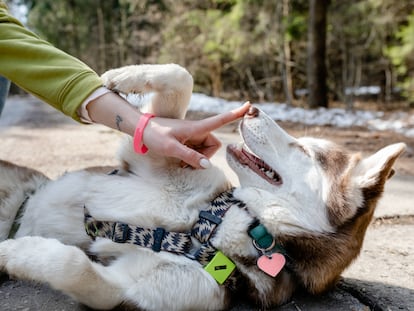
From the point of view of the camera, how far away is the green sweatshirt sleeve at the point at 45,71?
1917 mm

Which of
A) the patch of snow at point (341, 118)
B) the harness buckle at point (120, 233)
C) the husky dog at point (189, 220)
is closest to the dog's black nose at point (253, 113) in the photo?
the husky dog at point (189, 220)

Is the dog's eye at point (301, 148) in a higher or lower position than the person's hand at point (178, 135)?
lower

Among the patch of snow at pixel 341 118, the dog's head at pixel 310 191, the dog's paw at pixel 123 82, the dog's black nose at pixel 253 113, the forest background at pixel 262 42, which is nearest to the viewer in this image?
the dog's head at pixel 310 191

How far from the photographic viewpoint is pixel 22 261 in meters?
1.57

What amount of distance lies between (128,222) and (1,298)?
543mm

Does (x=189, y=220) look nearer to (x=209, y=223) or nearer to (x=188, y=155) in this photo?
(x=209, y=223)

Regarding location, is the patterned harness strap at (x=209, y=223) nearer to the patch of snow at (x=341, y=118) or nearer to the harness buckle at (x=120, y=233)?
the harness buckle at (x=120, y=233)

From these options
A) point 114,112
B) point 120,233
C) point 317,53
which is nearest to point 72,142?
point 114,112

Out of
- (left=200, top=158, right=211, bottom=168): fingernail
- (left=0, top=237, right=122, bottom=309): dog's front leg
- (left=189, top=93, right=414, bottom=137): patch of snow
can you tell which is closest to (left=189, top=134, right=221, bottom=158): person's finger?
(left=200, top=158, right=211, bottom=168): fingernail

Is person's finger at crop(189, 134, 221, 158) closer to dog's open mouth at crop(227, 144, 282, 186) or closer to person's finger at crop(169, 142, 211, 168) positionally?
dog's open mouth at crop(227, 144, 282, 186)

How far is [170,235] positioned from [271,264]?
0.39 m

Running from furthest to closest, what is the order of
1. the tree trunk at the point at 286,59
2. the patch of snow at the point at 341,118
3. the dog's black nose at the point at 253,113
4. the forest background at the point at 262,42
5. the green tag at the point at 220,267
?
the tree trunk at the point at 286,59 → the forest background at the point at 262,42 → the patch of snow at the point at 341,118 → the dog's black nose at the point at 253,113 → the green tag at the point at 220,267

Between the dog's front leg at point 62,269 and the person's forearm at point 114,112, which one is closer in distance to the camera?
the dog's front leg at point 62,269

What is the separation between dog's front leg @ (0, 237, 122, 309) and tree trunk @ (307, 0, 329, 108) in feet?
30.3
